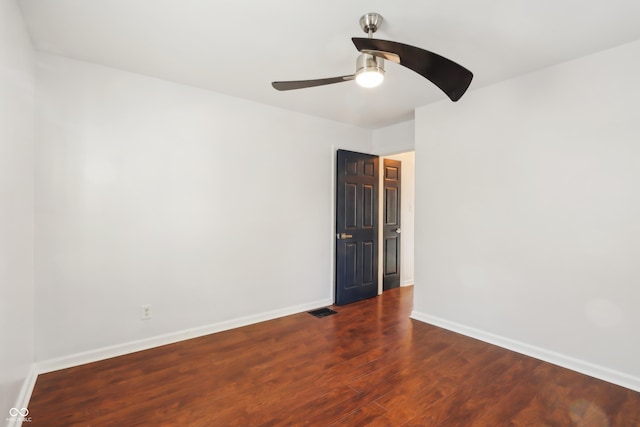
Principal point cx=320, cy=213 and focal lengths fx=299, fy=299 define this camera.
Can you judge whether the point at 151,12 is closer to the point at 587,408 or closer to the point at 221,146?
the point at 221,146

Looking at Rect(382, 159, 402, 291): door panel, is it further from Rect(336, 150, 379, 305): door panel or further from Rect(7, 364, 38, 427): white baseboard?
Rect(7, 364, 38, 427): white baseboard

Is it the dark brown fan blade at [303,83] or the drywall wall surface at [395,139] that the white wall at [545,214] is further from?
the dark brown fan blade at [303,83]

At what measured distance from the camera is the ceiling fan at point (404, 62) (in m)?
1.59

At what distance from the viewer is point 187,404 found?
81.0 inches

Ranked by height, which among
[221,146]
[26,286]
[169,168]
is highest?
[221,146]

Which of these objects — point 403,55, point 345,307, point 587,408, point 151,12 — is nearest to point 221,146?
point 151,12

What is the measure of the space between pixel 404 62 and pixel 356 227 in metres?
2.87

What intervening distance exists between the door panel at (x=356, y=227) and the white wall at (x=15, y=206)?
3140 mm

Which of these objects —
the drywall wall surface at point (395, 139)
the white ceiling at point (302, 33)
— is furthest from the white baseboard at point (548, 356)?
the white ceiling at point (302, 33)

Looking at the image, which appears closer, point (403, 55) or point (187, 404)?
point (403, 55)

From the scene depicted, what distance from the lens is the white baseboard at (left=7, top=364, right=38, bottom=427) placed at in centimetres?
177

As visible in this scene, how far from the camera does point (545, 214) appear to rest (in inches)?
106

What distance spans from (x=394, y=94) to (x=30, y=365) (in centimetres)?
399

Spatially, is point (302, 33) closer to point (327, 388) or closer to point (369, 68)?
point (369, 68)
